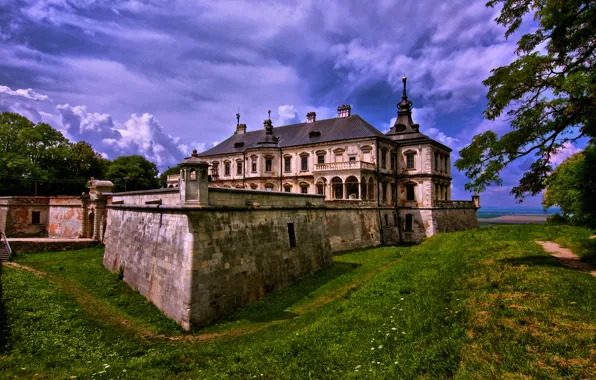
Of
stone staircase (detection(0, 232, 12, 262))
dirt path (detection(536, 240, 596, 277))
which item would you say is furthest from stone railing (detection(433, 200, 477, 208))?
stone staircase (detection(0, 232, 12, 262))

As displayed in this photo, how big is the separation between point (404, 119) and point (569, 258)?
26464mm

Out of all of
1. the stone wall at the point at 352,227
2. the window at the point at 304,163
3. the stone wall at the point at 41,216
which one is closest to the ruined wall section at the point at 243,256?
the stone wall at the point at 352,227

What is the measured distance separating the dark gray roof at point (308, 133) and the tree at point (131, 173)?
17.8m

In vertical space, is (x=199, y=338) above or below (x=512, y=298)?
below

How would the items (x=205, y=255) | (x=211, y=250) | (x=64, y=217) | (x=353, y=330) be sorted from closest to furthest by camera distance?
(x=353, y=330), (x=205, y=255), (x=211, y=250), (x=64, y=217)

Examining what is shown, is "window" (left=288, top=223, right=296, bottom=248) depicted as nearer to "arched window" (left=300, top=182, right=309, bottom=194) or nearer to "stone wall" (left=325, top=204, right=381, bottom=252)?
"stone wall" (left=325, top=204, right=381, bottom=252)

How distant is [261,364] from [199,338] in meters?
3.68

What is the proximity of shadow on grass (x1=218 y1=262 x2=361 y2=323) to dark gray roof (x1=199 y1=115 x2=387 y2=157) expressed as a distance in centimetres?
1880

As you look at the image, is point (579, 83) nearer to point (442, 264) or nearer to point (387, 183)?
point (442, 264)

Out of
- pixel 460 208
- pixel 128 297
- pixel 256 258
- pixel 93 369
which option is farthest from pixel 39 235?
pixel 460 208

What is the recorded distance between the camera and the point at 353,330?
784cm

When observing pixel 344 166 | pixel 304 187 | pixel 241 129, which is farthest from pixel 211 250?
pixel 241 129

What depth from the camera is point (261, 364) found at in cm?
679

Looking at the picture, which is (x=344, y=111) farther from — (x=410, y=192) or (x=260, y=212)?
(x=260, y=212)
